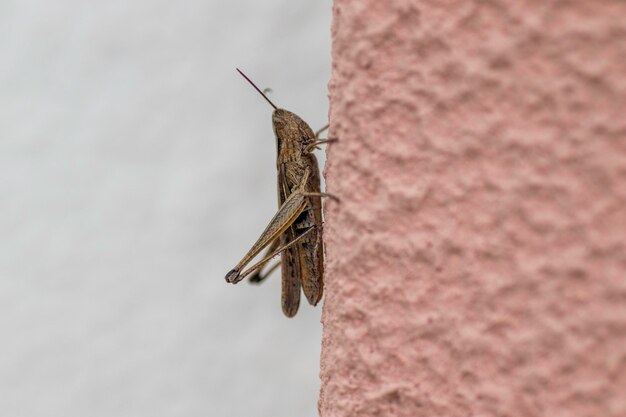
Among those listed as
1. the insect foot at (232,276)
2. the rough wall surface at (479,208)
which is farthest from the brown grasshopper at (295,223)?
the rough wall surface at (479,208)

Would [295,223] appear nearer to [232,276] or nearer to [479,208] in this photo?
[232,276]

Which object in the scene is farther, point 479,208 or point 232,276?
point 232,276

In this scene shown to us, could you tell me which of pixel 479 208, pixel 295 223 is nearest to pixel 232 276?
pixel 295 223

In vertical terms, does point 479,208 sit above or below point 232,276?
below

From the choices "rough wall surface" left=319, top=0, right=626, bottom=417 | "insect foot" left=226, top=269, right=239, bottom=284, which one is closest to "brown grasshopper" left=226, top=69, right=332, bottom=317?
"insect foot" left=226, top=269, right=239, bottom=284

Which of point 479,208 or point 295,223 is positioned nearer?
point 479,208

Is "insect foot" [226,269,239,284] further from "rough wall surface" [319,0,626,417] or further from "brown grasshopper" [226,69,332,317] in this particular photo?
"rough wall surface" [319,0,626,417]
